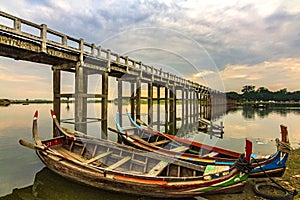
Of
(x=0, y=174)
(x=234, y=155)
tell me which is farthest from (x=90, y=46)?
(x=234, y=155)

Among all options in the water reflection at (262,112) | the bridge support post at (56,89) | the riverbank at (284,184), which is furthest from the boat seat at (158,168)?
the water reflection at (262,112)

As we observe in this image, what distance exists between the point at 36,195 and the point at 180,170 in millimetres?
4854

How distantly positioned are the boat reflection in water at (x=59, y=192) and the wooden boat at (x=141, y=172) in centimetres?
36

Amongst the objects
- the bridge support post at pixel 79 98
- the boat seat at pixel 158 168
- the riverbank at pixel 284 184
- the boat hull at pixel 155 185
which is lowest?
the riverbank at pixel 284 184

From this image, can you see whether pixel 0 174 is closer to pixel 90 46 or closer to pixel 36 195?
pixel 36 195

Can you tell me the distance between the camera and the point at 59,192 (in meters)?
6.78

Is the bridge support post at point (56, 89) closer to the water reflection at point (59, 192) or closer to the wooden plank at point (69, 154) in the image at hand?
the wooden plank at point (69, 154)

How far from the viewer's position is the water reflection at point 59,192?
21.0 feet

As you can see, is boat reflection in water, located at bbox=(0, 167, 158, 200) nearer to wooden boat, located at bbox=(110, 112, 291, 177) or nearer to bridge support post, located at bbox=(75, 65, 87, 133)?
wooden boat, located at bbox=(110, 112, 291, 177)

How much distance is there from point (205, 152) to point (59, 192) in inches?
227

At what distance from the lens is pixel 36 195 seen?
6742 millimetres

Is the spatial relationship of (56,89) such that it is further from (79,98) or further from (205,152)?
(205,152)

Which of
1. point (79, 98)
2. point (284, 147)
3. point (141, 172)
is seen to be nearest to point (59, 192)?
point (141, 172)

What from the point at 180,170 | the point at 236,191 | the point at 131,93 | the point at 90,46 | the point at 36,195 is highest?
the point at 90,46
